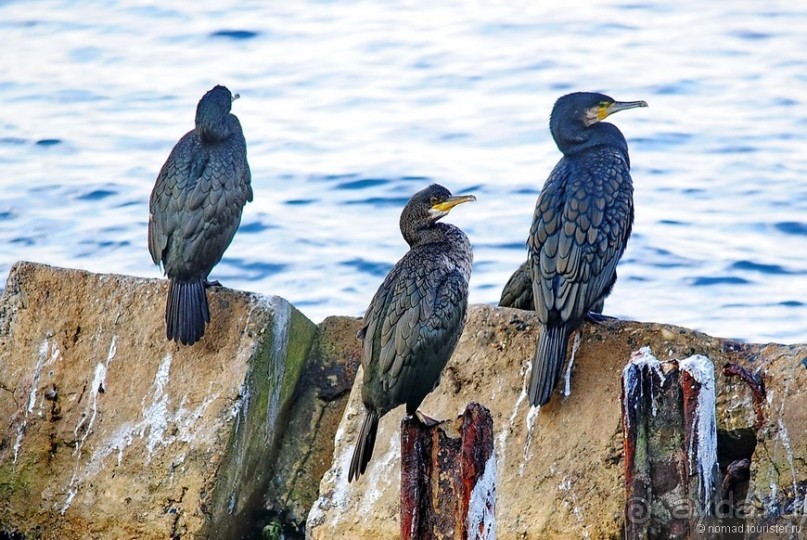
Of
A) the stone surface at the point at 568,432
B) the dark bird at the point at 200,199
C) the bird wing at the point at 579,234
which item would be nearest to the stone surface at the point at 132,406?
the dark bird at the point at 200,199

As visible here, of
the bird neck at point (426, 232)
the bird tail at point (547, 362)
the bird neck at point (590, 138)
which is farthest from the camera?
the bird neck at point (590, 138)

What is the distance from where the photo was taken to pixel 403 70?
16672 millimetres

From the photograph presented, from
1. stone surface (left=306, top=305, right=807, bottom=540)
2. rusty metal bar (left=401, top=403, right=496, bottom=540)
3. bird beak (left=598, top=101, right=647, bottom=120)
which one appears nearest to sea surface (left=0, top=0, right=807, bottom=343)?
bird beak (left=598, top=101, right=647, bottom=120)

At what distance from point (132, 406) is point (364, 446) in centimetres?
120

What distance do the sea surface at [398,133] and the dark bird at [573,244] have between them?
4379 mm

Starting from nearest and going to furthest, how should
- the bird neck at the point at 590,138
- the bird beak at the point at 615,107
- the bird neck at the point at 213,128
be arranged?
the bird neck at the point at 590,138, the bird beak at the point at 615,107, the bird neck at the point at 213,128

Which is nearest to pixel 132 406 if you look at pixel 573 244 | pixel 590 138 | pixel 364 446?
pixel 364 446

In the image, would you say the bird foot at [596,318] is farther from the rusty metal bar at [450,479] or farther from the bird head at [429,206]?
the rusty metal bar at [450,479]

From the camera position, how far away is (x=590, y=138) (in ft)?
22.1

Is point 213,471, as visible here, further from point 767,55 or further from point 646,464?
point 767,55

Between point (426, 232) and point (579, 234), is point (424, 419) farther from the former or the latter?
point (579, 234)

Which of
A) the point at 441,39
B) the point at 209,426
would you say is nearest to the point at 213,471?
the point at 209,426

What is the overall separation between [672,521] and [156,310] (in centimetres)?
263

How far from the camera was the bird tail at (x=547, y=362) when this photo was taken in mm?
5730
